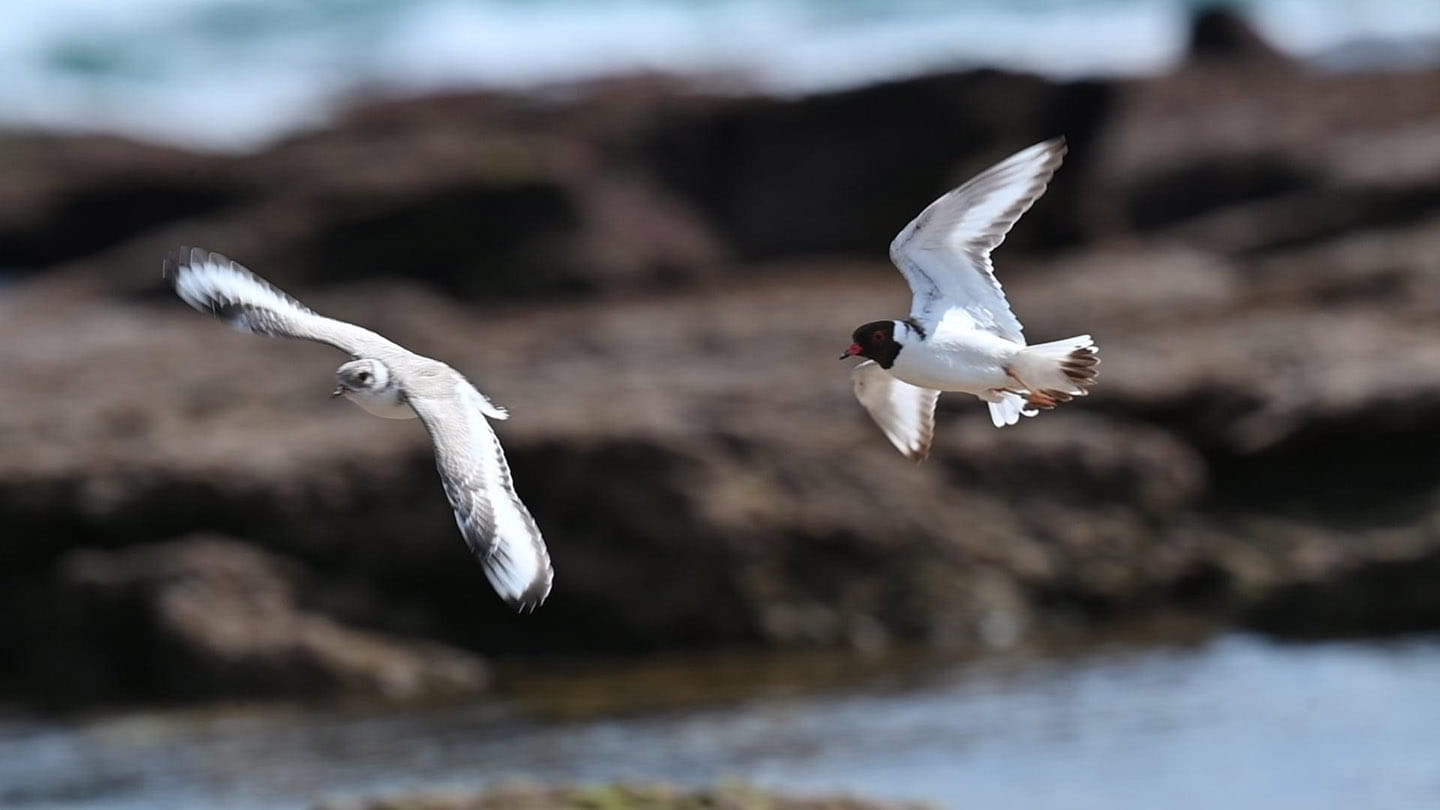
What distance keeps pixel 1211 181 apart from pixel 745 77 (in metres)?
11.3

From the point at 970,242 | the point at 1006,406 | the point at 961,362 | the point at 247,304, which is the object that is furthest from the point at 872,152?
the point at 961,362

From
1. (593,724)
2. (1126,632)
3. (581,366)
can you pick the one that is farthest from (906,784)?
(581,366)

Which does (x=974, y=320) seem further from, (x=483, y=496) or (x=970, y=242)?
(x=483, y=496)

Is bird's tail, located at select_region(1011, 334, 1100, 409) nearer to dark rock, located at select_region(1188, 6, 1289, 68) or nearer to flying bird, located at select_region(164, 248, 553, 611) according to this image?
flying bird, located at select_region(164, 248, 553, 611)

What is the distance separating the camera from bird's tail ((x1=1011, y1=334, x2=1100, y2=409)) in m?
8.59

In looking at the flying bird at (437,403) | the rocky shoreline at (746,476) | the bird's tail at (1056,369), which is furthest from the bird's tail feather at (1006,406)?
the rocky shoreline at (746,476)

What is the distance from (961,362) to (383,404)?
6.63 ft

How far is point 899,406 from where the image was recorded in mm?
9828

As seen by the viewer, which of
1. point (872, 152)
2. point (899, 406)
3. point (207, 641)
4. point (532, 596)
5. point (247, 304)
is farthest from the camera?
point (872, 152)

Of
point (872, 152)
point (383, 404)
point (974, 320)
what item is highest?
point (872, 152)

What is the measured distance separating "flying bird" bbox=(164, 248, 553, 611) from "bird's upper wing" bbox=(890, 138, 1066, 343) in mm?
1644

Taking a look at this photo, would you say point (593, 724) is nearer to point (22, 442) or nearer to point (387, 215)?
point (22, 442)

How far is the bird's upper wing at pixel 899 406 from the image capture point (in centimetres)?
959

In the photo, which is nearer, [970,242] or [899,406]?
[970,242]
